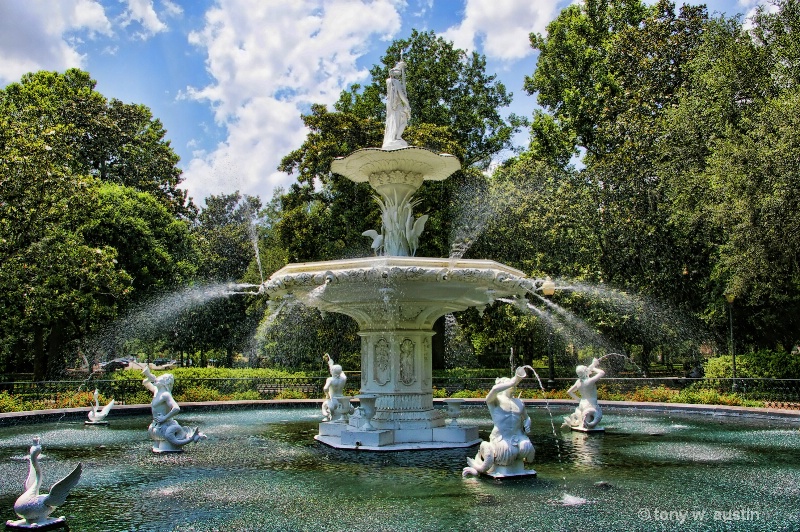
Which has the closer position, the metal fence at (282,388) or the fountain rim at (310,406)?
the fountain rim at (310,406)

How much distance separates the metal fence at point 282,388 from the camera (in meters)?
17.3

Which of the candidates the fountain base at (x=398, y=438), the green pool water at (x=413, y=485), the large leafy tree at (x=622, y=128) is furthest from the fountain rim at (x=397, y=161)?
the large leafy tree at (x=622, y=128)

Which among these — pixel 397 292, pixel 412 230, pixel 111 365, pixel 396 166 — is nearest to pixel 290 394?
pixel 412 230

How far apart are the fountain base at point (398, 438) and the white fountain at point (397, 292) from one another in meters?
0.02

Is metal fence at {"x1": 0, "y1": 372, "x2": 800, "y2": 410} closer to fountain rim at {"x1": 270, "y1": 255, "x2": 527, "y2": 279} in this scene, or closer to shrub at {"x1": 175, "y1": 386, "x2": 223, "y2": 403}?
shrub at {"x1": 175, "y1": 386, "x2": 223, "y2": 403}

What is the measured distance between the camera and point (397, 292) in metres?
10.2

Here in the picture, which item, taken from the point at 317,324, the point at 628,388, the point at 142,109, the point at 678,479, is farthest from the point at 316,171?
the point at 678,479

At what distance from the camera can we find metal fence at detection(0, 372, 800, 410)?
1728 cm

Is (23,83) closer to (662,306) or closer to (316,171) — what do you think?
(316,171)

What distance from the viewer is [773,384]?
18812 mm

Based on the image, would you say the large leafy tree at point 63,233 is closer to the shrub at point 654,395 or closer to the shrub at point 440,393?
the shrub at point 440,393

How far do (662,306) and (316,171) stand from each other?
15.3 metres

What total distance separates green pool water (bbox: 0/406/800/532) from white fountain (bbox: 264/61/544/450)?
0.66m

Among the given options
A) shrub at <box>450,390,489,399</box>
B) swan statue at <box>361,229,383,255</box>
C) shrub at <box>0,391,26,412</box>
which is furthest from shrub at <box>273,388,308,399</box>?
swan statue at <box>361,229,383,255</box>
